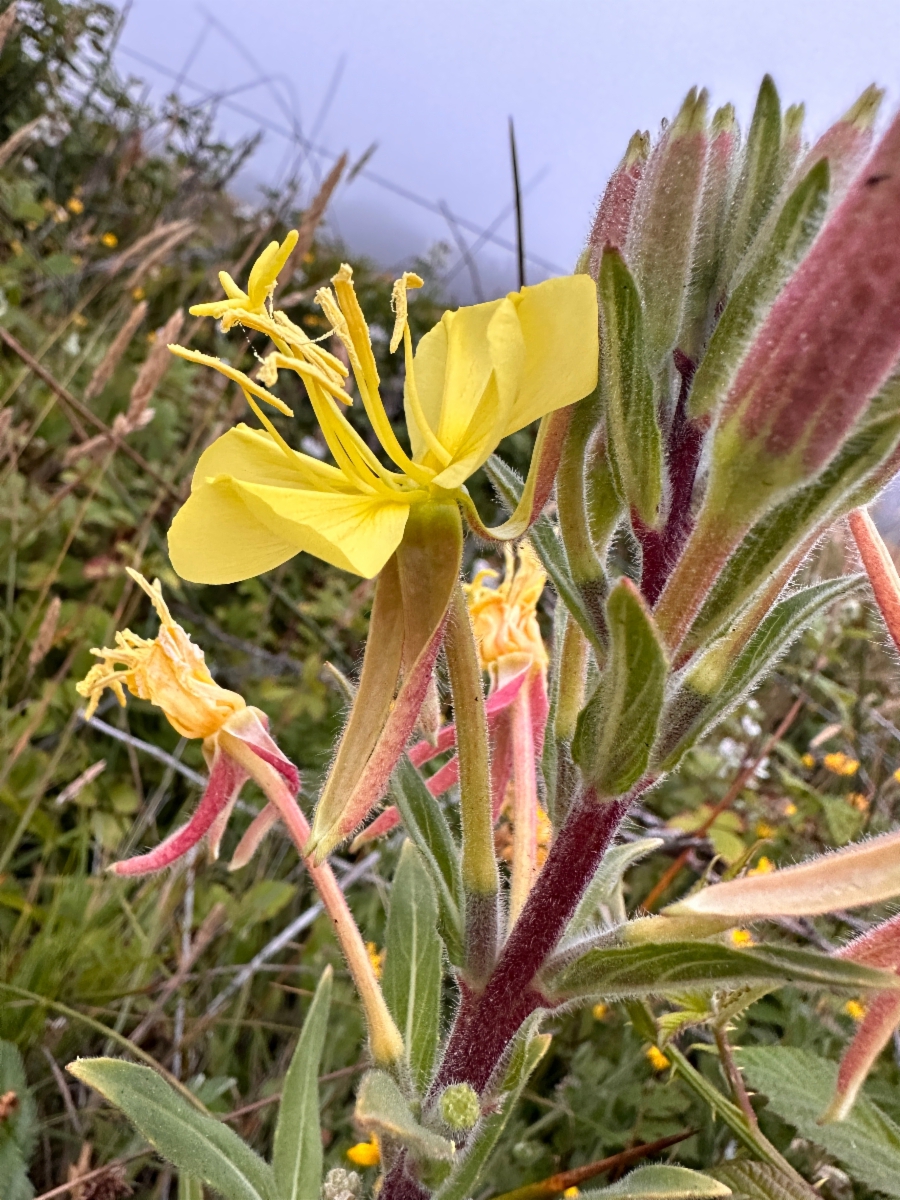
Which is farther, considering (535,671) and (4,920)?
(4,920)

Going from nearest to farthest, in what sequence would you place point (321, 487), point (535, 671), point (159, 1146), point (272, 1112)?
1. point (321, 487)
2. point (159, 1146)
3. point (535, 671)
4. point (272, 1112)

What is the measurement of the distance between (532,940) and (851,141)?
1.99 feet

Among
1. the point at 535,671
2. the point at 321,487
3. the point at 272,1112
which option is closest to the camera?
the point at 321,487

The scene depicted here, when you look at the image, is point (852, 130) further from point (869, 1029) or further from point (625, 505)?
point (869, 1029)

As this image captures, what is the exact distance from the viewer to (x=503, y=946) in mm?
780

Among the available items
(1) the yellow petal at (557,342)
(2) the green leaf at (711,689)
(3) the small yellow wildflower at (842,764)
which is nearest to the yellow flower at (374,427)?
(1) the yellow petal at (557,342)

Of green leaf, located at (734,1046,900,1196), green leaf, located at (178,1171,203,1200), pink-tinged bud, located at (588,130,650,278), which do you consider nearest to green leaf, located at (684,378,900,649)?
pink-tinged bud, located at (588,130,650,278)

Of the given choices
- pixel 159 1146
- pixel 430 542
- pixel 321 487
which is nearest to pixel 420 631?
pixel 430 542

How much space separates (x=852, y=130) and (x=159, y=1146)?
99cm

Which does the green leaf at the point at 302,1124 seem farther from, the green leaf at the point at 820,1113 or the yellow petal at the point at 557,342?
the yellow petal at the point at 557,342

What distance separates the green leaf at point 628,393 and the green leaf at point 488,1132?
461 mm

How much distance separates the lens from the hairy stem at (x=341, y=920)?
83cm

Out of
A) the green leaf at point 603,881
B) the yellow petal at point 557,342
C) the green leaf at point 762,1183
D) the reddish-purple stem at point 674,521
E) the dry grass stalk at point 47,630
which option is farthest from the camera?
the dry grass stalk at point 47,630

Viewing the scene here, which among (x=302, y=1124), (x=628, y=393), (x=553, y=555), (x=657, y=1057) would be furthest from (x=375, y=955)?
(x=628, y=393)
